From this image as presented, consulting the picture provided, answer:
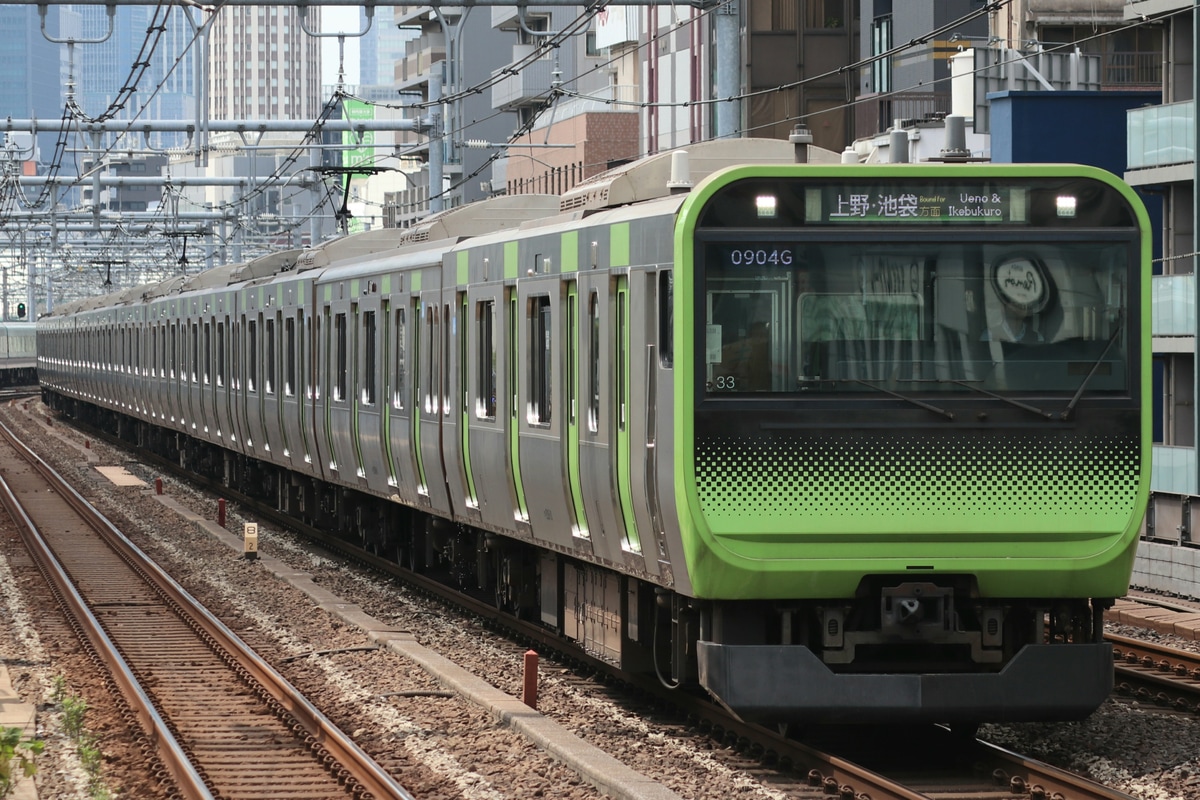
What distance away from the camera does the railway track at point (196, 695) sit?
9.82 m

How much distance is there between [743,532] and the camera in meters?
9.20

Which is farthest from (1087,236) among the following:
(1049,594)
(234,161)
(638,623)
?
(234,161)

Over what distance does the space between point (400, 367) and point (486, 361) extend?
10.9ft

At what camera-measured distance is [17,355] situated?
9388 cm

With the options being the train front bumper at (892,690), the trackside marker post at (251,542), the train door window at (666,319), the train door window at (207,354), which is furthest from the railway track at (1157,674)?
the train door window at (207,354)

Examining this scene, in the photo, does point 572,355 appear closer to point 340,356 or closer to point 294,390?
point 340,356

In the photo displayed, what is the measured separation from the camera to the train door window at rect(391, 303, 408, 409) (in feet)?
54.4

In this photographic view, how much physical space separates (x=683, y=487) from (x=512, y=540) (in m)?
4.87

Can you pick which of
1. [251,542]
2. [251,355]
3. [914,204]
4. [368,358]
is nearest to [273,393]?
[251,355]

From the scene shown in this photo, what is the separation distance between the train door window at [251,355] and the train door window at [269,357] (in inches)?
27.5

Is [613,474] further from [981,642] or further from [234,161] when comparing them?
[234,161]

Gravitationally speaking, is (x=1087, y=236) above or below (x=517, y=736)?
above

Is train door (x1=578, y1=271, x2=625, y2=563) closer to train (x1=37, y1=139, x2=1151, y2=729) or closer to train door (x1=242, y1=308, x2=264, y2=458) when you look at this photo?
train (x1=37, y1=139, x2=1151, y2=729)

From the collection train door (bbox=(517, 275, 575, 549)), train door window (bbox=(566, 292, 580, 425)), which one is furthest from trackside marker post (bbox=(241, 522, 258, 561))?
train door window (bbox=(566, 292, 580, 425))
